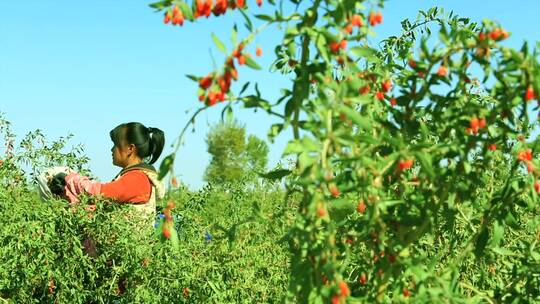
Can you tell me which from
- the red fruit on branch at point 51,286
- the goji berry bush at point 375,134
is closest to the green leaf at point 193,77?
the goji berry bush at point 375,134

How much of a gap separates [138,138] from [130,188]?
0.53 m

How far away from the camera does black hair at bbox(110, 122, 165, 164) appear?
18.8ft

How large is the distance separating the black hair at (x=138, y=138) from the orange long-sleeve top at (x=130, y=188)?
270mm

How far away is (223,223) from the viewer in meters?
5.50

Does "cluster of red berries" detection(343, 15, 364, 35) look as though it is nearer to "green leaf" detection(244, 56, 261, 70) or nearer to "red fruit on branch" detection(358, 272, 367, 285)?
"green leaf" detection(244, 56, 261, 70)

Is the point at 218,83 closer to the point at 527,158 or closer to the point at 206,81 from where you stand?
the point at 206,81

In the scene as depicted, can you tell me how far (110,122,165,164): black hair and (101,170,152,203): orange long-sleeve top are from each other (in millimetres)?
270

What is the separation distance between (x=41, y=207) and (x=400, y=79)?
8.15 feet

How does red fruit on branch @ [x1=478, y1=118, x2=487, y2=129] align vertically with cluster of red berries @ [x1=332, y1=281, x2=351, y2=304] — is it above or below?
above

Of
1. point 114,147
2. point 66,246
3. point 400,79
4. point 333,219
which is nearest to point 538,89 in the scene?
point 400,79

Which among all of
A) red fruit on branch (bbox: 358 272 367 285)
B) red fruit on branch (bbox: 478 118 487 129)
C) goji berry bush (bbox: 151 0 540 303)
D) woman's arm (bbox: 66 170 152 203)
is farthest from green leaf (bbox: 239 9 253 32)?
woman's arm (bbox: 66 170 152 203)

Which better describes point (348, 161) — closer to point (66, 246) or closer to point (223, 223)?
point (66, 246)

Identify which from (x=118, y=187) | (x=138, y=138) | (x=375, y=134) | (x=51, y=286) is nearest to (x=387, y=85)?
(x=375, y=134)

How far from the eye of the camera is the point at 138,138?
571cm
